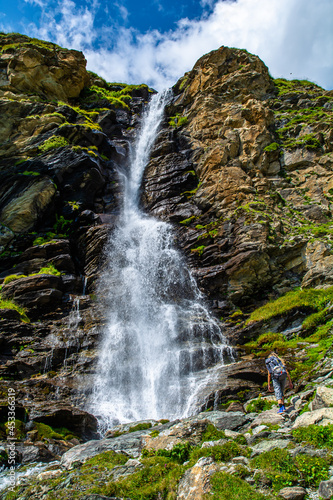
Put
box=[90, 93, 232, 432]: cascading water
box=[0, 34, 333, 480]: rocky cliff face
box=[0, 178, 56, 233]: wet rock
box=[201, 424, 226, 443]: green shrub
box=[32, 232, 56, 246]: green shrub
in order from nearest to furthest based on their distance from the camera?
box=[201, 424, 226, 443]: green shrub < box=[90, 93, 232, 432]: cascading water < box=[0, 34, 333, 480]: rocky cliff face < box=[32, 232, 56, 246]: green shrub < box=[0, 178, 56, 233]: wet rock

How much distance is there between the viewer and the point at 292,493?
12.3 ft

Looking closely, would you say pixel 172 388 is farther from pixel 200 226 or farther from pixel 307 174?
pixel 307 174

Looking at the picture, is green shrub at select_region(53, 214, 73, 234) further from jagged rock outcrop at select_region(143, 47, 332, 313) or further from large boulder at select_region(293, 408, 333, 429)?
large boulder at select_region(293, 408, 333, 429)

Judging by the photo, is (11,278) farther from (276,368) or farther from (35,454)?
(276,368)

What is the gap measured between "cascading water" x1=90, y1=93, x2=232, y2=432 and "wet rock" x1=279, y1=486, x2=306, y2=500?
8.35 metres

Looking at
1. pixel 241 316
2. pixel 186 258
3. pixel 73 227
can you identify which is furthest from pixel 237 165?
pixel 73 227

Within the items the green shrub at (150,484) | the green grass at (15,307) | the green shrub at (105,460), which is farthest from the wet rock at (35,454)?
the green grass at (15,307)

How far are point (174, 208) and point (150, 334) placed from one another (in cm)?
1324

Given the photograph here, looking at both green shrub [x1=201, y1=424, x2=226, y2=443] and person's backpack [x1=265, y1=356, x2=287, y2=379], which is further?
person's backpack [x1=265, y1=356, x2=287, y2=379]

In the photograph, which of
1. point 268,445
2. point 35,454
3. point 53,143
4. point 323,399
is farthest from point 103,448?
point 53,143

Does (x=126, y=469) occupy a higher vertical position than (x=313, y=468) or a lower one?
lower

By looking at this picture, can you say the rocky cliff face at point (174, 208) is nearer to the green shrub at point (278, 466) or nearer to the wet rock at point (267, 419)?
the wet rock at point (267, 419)

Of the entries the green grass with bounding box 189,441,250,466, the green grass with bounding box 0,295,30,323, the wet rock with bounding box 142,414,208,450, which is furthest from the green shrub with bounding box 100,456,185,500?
the green grass with bounding box 0,295,30,323

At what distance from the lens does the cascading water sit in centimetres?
1331
